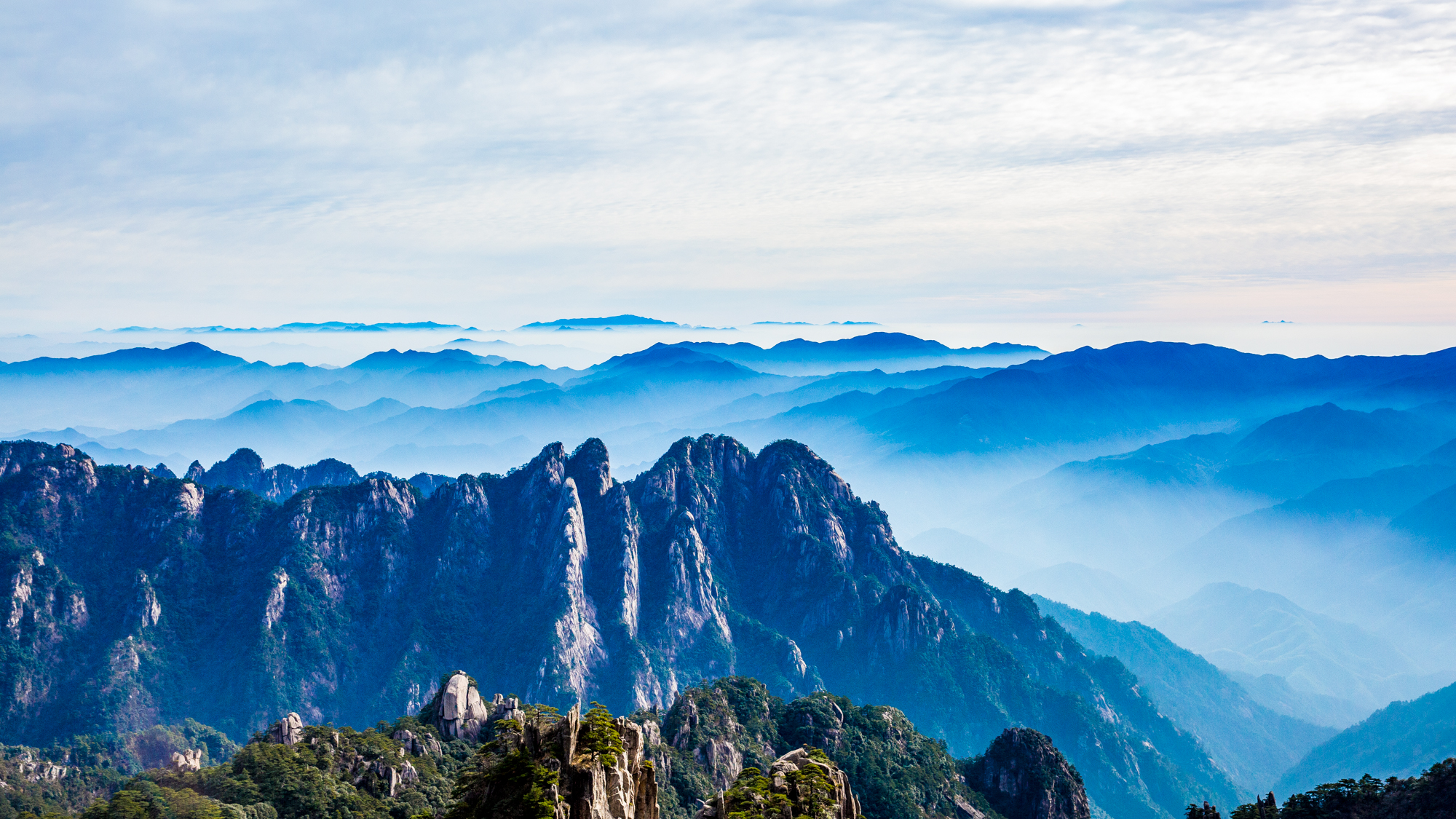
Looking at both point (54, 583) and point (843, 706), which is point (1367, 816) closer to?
point (843, 706)

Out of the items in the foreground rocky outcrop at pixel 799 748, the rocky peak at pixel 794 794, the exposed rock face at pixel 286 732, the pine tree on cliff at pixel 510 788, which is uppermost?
the pine tree on cliff at pixel 510 788

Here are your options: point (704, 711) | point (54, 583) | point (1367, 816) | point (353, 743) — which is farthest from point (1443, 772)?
point (54, 583)

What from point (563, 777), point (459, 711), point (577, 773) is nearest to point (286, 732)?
point (459, 711)

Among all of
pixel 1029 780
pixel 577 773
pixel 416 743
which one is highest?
pixel 577 773

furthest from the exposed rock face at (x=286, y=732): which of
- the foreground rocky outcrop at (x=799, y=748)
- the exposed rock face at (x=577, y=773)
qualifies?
the exposed rock face at (x=577, y=773)

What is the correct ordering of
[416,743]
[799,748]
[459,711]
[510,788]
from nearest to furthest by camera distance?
[510,788] → [416,743] → [459,711] → [799,748]

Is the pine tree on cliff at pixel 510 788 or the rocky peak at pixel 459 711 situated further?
the rocky peak at pixel 459 711

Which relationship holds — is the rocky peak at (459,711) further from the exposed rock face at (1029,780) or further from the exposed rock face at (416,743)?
the exposed rock face at (1029,780)

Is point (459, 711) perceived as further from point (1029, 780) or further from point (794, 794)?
point (1029, 780)
